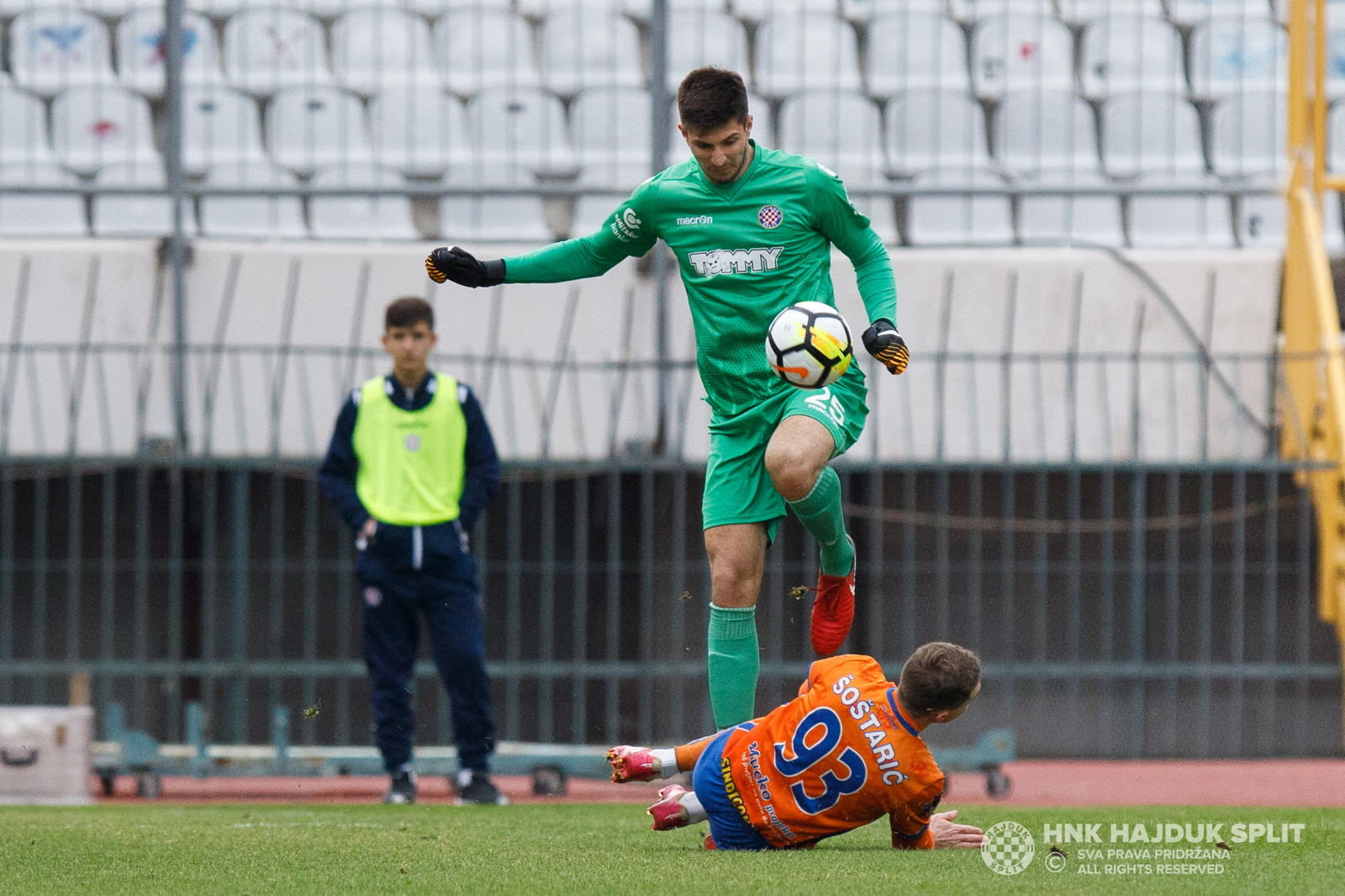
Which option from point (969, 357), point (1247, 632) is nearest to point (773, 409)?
point (969, 357)

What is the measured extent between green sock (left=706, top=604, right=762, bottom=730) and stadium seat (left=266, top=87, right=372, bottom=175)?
6455 millimetres

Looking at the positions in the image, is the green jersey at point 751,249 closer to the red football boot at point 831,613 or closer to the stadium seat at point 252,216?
the red football boot at point 831,613

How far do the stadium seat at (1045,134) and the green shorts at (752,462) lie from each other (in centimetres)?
606

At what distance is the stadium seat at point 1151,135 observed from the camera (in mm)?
10484

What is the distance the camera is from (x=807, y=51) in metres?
10.8

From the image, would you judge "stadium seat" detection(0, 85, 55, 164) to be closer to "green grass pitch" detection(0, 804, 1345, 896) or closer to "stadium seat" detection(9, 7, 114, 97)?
"stadium seat" detection(9, 7, 114, 97)

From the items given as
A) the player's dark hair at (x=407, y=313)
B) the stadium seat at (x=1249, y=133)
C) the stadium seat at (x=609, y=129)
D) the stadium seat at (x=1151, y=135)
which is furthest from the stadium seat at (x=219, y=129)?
the stadium seat at (x=1249, y=133)

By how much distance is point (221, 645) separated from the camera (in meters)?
8.44

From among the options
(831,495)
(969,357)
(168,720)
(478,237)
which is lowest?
(168,720)

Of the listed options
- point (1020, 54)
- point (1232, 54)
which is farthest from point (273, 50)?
point (1232, 54)

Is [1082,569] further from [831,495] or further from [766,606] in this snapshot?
[831,495]

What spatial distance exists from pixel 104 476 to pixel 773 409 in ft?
16.4

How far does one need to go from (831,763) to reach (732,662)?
2.86 ft

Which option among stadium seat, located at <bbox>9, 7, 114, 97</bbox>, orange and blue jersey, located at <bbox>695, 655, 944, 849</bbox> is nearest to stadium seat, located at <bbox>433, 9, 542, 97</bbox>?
stadium seat, located at <bbox>9, 7, 114, 97</bbox>
